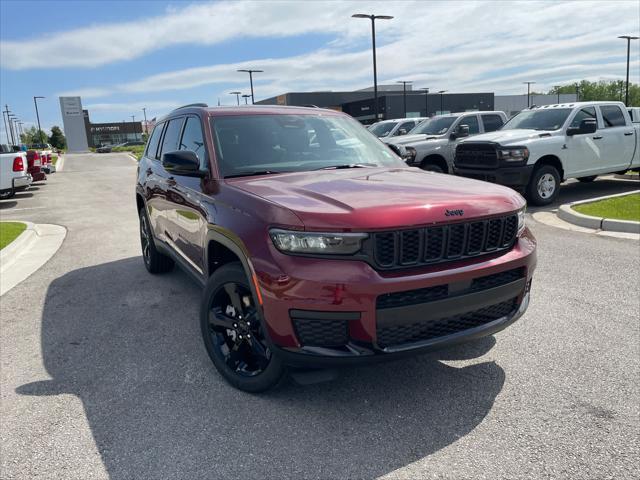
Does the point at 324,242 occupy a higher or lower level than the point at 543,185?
higher

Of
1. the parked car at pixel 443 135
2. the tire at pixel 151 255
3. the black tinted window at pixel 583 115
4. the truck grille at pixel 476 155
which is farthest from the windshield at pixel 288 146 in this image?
the black tinted window at pixel 583 115

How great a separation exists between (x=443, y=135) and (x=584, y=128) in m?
3.35

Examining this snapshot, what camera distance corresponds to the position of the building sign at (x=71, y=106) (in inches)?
4316

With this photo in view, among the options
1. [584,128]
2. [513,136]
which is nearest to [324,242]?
[513,136]

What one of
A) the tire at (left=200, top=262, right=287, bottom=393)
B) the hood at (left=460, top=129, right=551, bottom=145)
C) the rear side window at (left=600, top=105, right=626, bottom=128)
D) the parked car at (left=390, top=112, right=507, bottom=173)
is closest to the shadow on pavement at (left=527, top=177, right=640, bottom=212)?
the hood at (left=460, top=129, right=551, bottom=145)

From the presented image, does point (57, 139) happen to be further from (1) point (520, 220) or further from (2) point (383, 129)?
(1) point (520, 220)

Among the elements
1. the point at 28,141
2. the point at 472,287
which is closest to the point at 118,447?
the point at 472,287

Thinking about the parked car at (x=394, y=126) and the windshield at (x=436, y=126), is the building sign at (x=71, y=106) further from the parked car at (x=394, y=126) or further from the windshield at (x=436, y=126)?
the windshield at (x=436, y=126)

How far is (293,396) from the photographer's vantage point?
325 centimetres

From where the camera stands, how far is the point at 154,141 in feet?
19.6

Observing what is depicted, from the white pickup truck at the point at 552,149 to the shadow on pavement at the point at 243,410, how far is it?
22.6ft

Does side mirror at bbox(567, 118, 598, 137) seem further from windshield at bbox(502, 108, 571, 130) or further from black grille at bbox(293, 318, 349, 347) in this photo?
black grille at bbox(293, 318, 349, 347)

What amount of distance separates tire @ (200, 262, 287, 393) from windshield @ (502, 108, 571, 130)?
9.51 meters

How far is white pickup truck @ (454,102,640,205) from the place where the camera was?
9.87m
